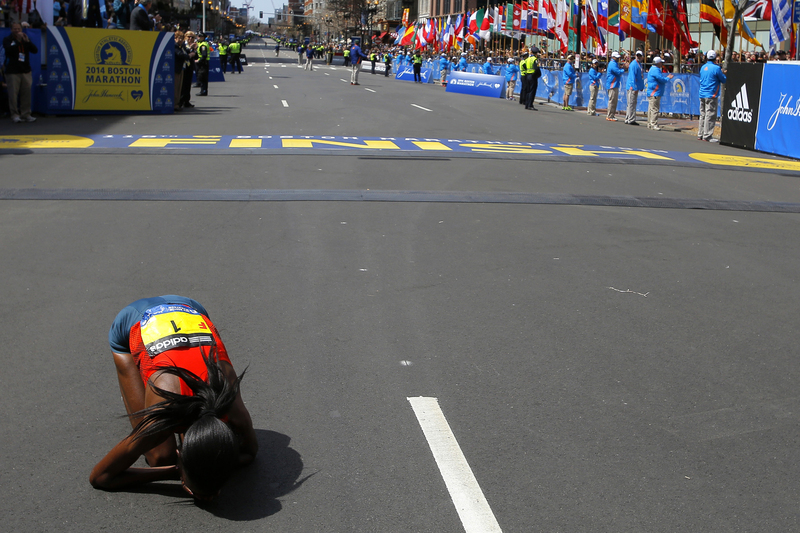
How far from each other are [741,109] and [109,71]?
14.6 m

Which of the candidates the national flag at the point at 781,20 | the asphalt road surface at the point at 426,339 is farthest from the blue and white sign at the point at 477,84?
the asphalt road surface at the point at 426,339

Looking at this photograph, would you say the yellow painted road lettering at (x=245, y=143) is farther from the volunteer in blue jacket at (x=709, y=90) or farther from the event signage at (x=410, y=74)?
the event signage at (x=410, y=74)

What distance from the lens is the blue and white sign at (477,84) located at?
111 ft

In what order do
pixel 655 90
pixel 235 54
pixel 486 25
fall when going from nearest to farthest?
pixel 655 90 < pixel 486 25 < pixel 235 54

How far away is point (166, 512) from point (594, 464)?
1954mm

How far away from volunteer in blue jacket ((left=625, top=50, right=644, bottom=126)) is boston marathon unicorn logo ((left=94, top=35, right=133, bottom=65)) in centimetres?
1337

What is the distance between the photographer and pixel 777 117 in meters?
16.9

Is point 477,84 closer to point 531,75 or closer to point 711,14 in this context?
point 531,75

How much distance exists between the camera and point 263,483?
12.0ft

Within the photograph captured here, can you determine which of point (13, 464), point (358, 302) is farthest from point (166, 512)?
point (358, 302)

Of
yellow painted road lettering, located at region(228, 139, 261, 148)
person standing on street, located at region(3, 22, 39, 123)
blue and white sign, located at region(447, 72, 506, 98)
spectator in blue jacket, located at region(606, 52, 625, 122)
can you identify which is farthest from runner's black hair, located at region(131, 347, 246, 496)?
blue and white sign, located at region(447, 72, 506, 98)

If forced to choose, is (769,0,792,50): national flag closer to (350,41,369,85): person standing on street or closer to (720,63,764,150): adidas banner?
(720,63,764,150): adidas banner

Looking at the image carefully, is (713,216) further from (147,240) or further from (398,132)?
(398,132)

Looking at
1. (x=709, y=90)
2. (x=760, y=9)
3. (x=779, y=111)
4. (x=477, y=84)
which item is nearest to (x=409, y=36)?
(x=477, y=84)
